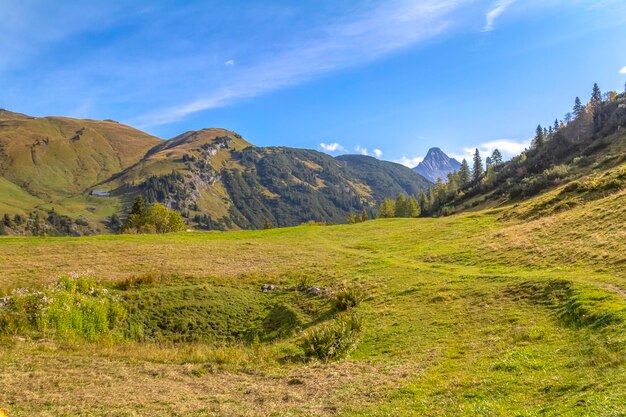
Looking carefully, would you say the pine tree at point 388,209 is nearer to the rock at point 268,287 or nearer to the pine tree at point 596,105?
the pine tree at point 596,105

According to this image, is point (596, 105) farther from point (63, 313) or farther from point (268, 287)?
point (63, 313)

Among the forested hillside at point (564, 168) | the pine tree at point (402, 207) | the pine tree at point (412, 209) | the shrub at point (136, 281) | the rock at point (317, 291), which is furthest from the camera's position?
the pine tree at point (402, 207)

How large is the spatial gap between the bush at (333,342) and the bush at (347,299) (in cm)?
402

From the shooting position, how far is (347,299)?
93.7 feet

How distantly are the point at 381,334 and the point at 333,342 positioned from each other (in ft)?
9.58

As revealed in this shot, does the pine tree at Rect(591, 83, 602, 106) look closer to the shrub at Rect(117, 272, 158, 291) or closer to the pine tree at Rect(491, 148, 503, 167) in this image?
the pine tree at Rect(491, 148, 503, 167)

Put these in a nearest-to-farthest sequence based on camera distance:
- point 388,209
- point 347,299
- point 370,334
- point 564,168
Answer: point 370,334 < point 347,299 < point 564,168 < point 388,209

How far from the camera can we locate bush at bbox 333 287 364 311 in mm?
28156

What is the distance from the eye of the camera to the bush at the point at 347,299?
2816 centimetres

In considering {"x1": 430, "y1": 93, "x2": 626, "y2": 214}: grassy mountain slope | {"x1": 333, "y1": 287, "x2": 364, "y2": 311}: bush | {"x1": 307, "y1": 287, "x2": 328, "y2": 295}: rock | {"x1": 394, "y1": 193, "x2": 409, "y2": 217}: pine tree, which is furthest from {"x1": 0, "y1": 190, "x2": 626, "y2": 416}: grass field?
{"x1": 394, "y1": 193, "x2": 409, "y2": 217}: pine tree

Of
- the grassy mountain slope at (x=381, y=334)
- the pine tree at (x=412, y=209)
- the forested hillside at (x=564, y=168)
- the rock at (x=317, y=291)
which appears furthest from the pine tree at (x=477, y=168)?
the rock at (x=317, y=291)

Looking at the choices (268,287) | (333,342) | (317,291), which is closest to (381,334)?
(333,342)

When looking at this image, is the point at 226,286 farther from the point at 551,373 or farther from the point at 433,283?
the point at 551,373

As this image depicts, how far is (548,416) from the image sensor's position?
10.4 meters
